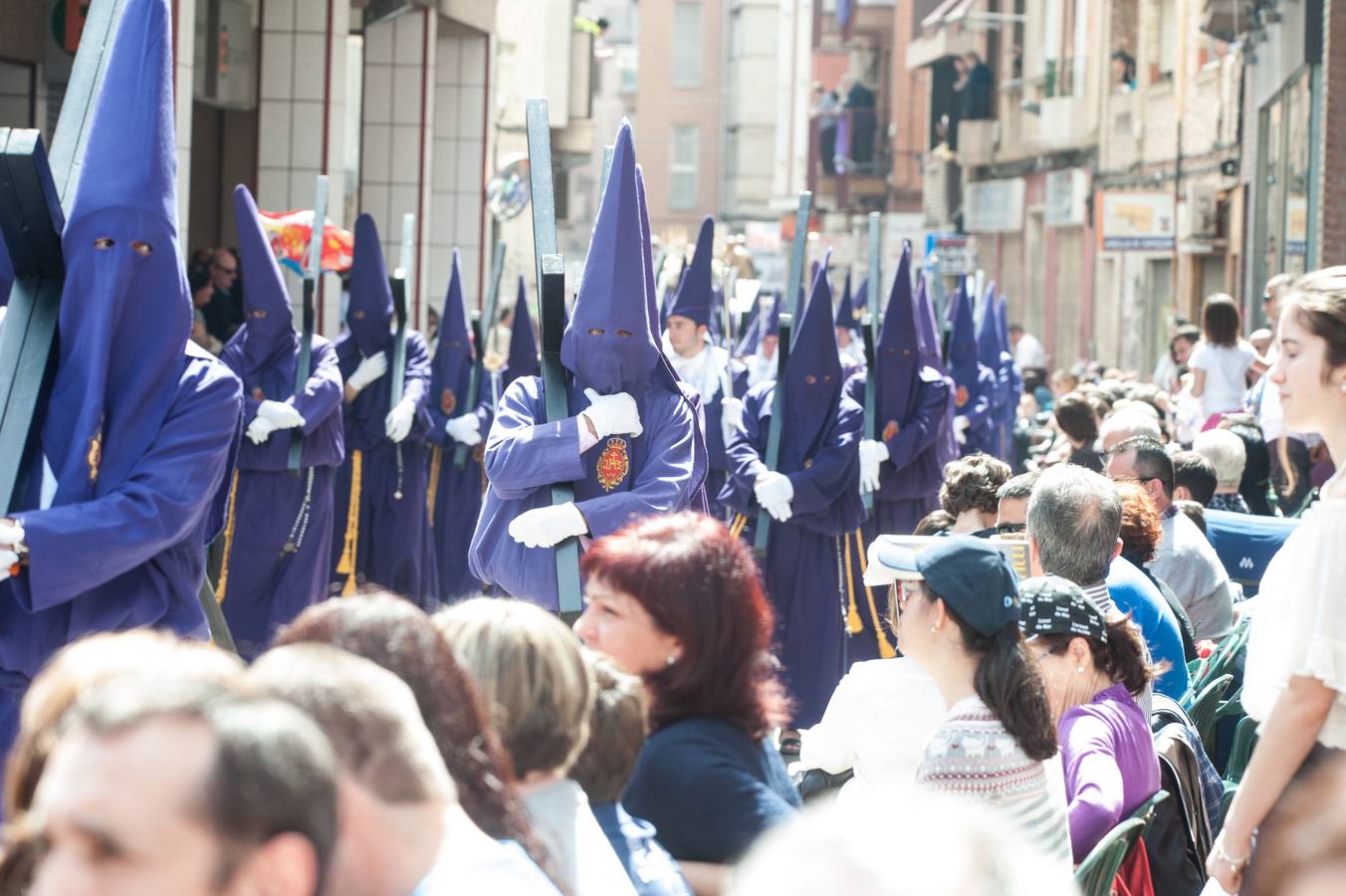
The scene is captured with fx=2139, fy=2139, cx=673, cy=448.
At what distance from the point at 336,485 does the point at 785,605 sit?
3.26 meters

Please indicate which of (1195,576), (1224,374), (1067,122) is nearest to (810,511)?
(1195,576)

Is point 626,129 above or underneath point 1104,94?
underneath

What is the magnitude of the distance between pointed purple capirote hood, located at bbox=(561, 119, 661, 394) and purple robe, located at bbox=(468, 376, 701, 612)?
3.9 inches

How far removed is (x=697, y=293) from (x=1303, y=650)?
28.3ft

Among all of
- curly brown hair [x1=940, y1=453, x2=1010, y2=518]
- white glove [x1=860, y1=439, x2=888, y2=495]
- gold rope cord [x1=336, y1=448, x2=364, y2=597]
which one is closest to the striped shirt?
curly brown hair [x1=940, y1=453, x2=1010, y2=518]

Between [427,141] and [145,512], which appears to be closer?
[145,512]

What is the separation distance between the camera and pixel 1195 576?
21.1 feet

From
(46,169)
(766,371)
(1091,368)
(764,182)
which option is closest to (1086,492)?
(46,169)

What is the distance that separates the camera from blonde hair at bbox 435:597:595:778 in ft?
8.90

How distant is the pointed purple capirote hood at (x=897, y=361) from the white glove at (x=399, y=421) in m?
2.47

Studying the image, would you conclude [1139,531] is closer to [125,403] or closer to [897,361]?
[125,403]

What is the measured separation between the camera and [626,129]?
6.20 meters

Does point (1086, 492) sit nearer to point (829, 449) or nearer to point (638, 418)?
point (638, 418)

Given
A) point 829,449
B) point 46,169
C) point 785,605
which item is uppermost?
point 46,169
